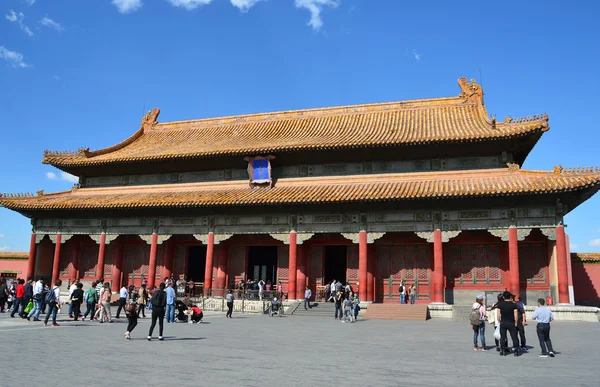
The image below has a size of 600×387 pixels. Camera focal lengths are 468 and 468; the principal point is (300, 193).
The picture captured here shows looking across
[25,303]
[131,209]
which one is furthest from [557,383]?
[131,209]

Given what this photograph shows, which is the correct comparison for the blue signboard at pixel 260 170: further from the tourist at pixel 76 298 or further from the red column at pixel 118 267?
the tourist at pixel 76 298

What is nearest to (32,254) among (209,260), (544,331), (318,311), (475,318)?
(209,260)

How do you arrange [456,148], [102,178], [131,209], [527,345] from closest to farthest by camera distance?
[527,345] < [456,148] < [131,209] < [102,178]

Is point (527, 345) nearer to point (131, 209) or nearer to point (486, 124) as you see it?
point (486, 124)

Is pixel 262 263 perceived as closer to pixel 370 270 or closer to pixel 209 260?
pixel 209 260

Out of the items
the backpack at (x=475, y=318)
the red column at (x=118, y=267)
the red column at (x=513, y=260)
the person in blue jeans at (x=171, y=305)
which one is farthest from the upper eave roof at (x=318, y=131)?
the backpack at (x=475, y=318)

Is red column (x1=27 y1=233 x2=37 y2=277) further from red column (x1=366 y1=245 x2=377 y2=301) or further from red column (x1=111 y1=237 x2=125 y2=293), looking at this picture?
red column (x1=366 y1=245 x2=377 y2=301)

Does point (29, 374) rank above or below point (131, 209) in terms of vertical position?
below

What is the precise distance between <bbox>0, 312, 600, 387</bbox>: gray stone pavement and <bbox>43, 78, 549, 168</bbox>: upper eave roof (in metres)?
12.3

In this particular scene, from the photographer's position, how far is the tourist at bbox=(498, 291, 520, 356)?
1100 centimetres

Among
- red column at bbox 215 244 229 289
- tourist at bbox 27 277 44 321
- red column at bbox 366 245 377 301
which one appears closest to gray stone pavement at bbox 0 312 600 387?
tourist at bbox 27 277 44 321

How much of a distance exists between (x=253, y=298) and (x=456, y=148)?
13627 mm

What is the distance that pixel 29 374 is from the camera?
25.9 feet

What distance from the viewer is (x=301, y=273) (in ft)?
85.1
